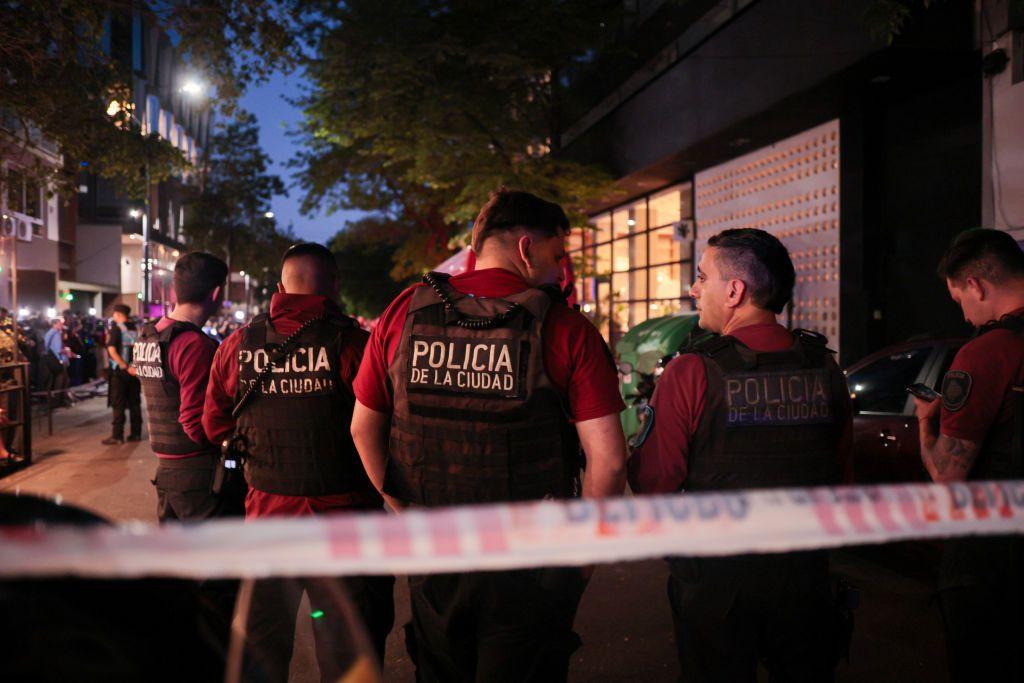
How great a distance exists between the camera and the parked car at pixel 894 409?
16.0 feet

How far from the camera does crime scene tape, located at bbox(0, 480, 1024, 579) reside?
102 cm

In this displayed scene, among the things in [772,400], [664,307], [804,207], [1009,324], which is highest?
[804,207]

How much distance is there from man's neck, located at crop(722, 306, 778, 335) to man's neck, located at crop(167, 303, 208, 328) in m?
2.85

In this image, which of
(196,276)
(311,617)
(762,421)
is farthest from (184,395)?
(762,421)

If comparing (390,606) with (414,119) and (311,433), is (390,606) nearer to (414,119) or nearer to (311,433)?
(311,433)

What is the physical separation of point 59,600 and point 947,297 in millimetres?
10887

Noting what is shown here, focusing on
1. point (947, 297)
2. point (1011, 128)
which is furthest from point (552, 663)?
point (947, 297)

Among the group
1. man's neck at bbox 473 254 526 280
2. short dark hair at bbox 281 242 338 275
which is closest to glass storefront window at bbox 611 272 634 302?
short dark hair at bbox 281 242 338 275

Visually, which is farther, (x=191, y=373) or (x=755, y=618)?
(x=191, y=373)

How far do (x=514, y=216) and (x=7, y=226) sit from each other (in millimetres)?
9612

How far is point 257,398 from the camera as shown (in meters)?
3.03

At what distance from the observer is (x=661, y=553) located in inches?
46.8

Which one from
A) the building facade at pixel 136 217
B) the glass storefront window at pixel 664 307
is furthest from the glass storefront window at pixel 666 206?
the building facade at pixel 136 217

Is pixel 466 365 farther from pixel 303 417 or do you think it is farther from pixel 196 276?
pixel 196 276
